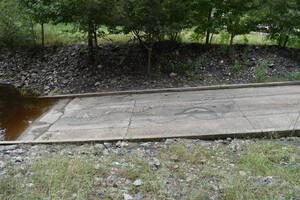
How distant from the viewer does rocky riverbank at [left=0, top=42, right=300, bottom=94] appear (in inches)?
257

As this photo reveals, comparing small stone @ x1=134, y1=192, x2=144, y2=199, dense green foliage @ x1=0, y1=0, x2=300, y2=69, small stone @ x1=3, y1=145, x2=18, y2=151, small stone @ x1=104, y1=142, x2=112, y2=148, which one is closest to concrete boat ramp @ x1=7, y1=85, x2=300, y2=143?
small stone @ x1=104, y1=142, x2=112, y2=148

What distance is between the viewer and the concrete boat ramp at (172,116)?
165 inches

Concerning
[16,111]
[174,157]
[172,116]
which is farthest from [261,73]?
[16,111]

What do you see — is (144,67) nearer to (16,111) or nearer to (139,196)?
(16,111)

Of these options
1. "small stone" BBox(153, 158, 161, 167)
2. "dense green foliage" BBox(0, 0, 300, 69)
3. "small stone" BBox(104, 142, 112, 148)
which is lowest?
"small stone" BBox(104, 142, 112, 148)

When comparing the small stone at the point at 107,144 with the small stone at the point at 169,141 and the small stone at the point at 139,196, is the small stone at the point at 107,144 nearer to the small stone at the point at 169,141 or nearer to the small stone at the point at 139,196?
the small stone at the point at 169,141

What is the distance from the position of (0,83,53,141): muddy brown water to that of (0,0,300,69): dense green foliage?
1.93m

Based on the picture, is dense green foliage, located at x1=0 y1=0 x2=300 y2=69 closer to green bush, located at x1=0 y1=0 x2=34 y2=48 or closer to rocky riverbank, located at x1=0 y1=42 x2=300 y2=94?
green bush, located at x1=0 y1=0 x2=34 y2=48

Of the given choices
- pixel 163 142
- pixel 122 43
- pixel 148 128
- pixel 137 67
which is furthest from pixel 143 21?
pixel 163 142

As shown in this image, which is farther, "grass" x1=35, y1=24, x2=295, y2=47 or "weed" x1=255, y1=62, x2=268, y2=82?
"grass" x1=35, y1=24, x2=295, y2=47

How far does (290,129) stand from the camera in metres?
4.06

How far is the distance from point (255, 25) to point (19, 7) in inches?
253

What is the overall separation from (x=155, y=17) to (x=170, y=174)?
393cm

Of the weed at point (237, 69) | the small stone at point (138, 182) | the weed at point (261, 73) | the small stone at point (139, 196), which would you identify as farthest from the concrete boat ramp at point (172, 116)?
the small stone at point (139, 196)
